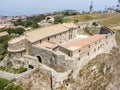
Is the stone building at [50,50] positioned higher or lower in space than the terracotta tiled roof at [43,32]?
lower

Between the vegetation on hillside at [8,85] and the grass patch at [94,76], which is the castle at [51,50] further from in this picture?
the vegetation on hillside at [8,85]

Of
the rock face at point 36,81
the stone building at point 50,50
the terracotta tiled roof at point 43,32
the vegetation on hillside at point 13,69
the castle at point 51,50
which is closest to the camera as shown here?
the rock face at point 36,81

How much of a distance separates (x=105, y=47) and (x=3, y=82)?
28.7 metres

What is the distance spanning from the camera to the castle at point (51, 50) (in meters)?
52.5

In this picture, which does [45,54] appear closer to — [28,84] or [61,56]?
[61,56]

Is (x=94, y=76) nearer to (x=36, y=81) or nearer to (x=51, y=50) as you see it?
(x=51, y=50)

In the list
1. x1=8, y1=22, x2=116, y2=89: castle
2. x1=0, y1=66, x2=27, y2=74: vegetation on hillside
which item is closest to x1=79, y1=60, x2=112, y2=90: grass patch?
x1=8, y1=22, x2=116, y2=89: castle

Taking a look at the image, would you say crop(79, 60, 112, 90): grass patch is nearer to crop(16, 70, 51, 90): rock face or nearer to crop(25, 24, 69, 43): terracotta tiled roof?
crop(16, 70, 51, 90): rock face

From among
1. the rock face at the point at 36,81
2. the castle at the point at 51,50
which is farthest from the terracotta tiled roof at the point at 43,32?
the rock face at the point at 36,81

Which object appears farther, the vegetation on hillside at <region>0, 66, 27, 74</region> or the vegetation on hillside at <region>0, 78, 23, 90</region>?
the vegetation on hillside at <region>0, 66, 27, 74</region>

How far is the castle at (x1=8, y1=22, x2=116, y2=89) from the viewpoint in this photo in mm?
52531

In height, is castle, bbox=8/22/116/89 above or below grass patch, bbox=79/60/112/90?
above

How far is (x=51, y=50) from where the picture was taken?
54.2m

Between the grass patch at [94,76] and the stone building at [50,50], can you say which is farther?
the grass patch at [94,76]
